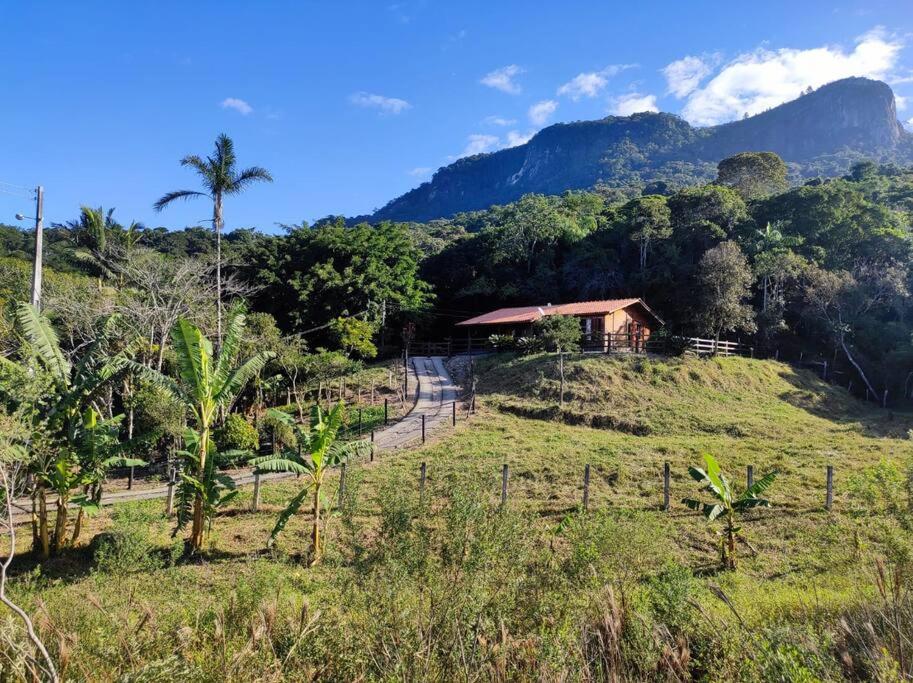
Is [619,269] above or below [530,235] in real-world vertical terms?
A: below

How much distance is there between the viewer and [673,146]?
155500mm

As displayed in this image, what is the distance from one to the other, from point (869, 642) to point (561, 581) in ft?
9.00

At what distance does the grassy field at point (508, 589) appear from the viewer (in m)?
4.20

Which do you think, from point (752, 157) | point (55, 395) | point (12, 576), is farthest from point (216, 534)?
point (752, 157)

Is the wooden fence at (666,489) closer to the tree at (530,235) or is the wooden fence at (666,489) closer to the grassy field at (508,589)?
the grassy field at (508,589)

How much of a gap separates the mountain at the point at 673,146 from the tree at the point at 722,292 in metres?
108

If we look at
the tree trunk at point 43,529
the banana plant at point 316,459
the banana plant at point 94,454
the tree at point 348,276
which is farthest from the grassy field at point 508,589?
the tree at point 348,276

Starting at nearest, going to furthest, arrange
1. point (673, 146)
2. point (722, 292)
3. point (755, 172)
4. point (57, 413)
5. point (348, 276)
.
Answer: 1. point (57, 413)
2. point (722, 292)
3. point (348, 276)
4. point (755, 172)
5. point (673, 146)

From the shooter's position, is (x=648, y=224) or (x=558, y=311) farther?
(x=648, y=224)

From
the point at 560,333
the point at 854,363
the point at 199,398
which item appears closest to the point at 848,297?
the point at 854,363

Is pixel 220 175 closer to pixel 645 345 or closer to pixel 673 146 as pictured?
pixel 645 345

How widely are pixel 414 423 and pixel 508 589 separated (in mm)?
17345

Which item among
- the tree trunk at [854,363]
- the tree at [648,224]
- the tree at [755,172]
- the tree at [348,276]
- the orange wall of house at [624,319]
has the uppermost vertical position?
the tree at [755,172]

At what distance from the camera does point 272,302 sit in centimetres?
4044
